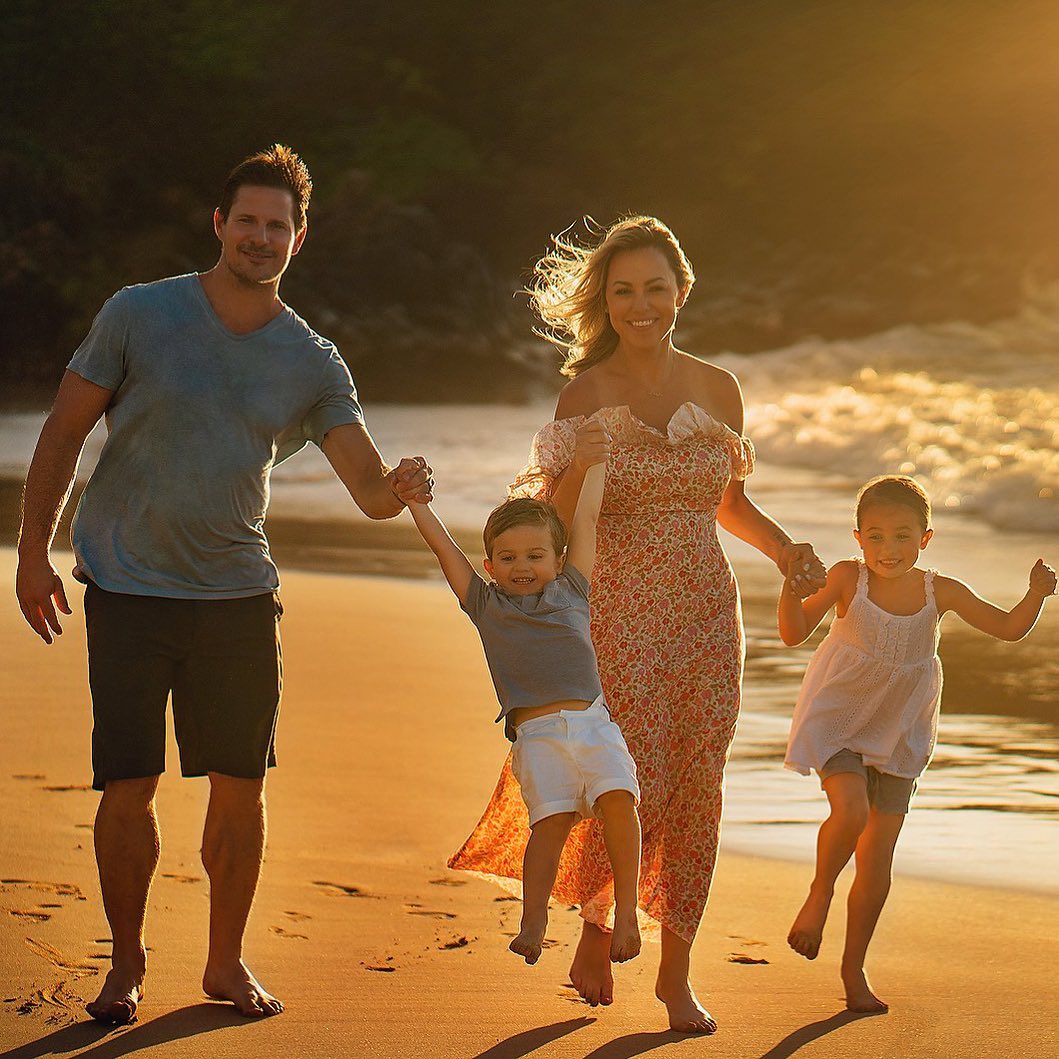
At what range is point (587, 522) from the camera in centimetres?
388

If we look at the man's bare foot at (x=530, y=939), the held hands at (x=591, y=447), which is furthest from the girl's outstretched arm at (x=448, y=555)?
the man's bare foot at (x=530, y=939)

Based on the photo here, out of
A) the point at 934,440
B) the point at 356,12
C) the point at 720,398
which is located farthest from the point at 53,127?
the point at 720,398

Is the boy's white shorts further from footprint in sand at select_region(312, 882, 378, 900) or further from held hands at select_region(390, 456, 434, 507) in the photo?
footprint in sand at select_region(312, 882, 378, 900)

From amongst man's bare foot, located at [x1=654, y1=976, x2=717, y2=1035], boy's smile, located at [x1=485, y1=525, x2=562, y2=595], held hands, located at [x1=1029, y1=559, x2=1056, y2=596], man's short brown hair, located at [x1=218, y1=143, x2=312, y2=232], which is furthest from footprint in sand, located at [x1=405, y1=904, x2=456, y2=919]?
man's short brown hair, located at [x1=218, y1=143, x2=312, y2=232]

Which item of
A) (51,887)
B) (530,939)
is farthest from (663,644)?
(51,887)

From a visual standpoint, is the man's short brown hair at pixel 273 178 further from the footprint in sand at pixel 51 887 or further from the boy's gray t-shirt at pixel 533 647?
the footprint in sand at pixel 51 887

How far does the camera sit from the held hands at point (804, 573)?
394 centimetres

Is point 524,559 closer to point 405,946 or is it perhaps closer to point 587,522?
point 587,522

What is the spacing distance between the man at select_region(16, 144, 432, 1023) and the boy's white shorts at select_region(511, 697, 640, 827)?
56 cm

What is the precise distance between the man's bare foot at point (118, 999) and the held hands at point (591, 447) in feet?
4.50

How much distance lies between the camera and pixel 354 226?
101 ft

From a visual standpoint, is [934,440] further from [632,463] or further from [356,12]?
[356,12]

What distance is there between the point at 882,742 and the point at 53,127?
32798 millimetres

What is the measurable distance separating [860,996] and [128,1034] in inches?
59.2
